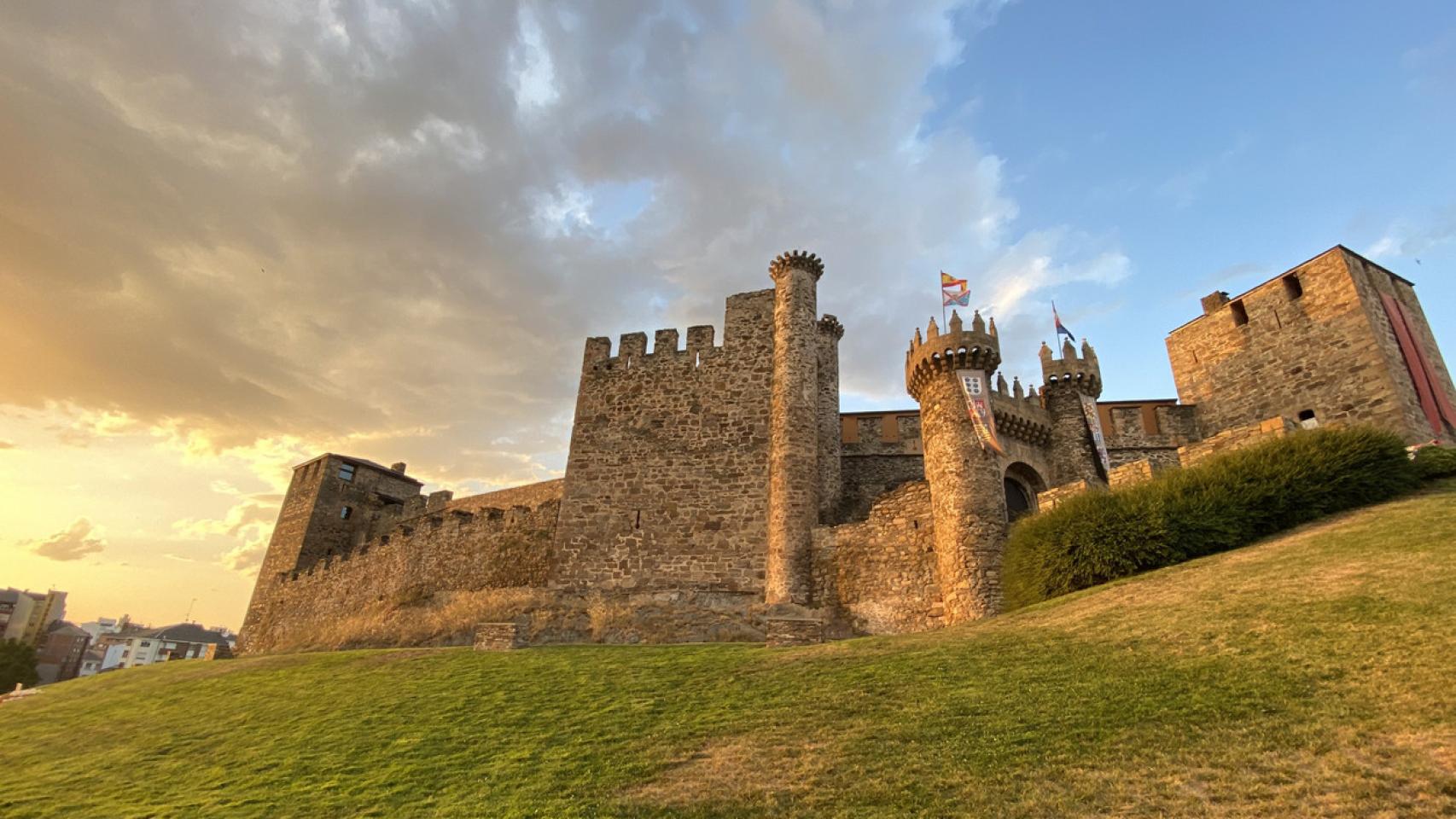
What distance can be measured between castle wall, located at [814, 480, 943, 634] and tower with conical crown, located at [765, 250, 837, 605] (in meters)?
0.70

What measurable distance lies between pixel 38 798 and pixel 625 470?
54.1 feet

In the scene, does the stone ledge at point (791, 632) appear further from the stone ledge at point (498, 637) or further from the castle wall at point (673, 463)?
the castle wall at point (673, 463)

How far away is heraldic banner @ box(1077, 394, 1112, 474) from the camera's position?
24781mm

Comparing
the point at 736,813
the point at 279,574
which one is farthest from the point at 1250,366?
the point at 279,574

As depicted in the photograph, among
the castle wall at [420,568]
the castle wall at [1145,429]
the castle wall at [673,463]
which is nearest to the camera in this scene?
the castle wall at [673,463]

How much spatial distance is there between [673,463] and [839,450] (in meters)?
6.30

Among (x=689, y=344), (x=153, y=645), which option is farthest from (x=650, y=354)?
(x=153, y=645)

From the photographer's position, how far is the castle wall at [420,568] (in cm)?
2691

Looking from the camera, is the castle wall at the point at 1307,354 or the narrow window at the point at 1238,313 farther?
the narrow window at the point at 1238,313

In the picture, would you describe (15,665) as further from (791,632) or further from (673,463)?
(791,632)

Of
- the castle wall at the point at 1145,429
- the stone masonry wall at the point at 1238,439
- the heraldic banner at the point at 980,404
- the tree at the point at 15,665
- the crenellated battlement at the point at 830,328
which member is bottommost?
the tree at the point at 15,665

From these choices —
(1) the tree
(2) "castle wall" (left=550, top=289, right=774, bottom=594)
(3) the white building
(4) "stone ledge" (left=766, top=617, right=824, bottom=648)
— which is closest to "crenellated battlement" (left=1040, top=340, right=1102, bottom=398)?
(2) "castle wall" (left=550, top=289, right=774, bottom=594)

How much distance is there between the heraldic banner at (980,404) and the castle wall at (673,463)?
505 cm

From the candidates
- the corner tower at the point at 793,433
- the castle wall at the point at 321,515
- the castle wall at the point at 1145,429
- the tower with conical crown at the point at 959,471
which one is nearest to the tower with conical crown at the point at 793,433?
the corner tower at the point at 793,433
